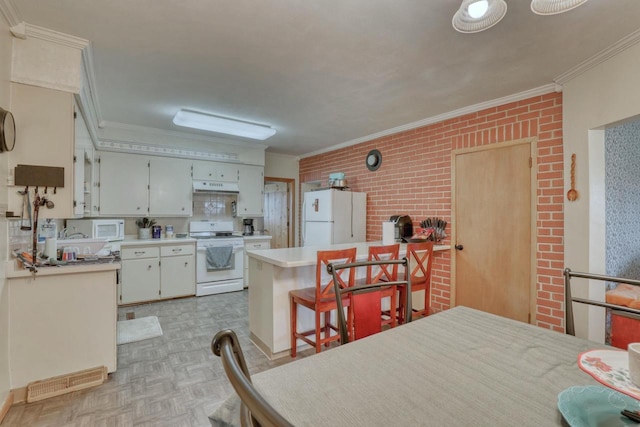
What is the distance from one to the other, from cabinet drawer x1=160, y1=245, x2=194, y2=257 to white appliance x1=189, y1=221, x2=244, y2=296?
4.3 inches

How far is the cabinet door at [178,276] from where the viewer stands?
4.13 meters

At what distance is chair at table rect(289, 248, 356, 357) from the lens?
2.13 meters

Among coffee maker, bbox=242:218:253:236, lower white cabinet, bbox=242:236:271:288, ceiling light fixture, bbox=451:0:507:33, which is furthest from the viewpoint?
coffee maker, bbox=242:218:253:236

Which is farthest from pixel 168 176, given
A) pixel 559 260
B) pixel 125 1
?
Result: pixel 559 260

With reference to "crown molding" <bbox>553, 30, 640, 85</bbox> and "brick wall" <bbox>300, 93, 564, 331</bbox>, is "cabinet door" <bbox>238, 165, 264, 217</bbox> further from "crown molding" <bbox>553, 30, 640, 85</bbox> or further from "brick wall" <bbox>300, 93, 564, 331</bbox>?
"crown molding" <bbox>553, 30, 640, 85</bbox>

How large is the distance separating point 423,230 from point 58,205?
3416 millimetres

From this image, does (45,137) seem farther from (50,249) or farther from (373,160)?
(373,160)

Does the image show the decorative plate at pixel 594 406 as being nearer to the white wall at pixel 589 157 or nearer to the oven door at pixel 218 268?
the white wall at pixel 589 157

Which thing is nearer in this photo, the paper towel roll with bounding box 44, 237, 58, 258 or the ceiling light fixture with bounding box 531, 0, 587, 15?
the ceiling light fixture with bounding box 531, 0, 587, 15

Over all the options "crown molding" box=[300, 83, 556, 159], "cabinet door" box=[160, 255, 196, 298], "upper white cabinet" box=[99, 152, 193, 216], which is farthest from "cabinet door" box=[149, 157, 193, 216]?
"crown molding" box=[300, 83, 556, 159]

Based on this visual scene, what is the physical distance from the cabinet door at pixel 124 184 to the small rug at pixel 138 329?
1.58 meters

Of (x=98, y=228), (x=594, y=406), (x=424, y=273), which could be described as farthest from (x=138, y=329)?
(x=594, y=406)

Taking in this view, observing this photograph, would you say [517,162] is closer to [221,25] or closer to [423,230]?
[423,230]

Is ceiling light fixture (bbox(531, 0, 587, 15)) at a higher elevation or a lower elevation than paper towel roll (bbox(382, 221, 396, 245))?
higher
